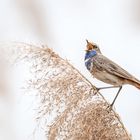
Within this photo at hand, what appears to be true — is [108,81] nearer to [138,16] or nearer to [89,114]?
[138,16]

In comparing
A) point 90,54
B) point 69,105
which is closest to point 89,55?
point 90,54

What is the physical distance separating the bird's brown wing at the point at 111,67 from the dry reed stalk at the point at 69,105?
0.58 m

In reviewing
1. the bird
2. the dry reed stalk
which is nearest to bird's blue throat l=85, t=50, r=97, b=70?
the bird

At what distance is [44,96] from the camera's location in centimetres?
268

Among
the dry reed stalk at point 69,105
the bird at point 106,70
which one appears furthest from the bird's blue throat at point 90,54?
the dry reed stalk at point 69,105

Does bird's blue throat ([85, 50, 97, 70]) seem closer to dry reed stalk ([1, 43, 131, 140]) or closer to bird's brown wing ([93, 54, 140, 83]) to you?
bird's brown wing ([93, 54, 140, 83])

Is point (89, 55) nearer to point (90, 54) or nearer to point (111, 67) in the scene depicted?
point (90, 54)

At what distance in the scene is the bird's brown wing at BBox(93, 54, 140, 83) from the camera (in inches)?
134

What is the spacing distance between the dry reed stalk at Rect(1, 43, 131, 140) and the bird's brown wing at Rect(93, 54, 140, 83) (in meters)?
0.58

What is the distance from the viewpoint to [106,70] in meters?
3.68

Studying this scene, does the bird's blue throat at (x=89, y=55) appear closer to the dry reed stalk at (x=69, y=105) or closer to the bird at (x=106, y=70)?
the bird at (x=106, y=70)

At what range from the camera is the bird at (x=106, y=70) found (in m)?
3.42

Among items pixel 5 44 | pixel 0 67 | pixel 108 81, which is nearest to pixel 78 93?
pixel 5 44

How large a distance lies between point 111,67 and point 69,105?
38.9 inches
